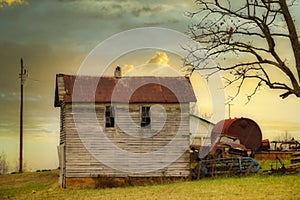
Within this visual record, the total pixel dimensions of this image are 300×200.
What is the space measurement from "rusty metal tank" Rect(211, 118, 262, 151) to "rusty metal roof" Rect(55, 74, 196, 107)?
13.5 metres

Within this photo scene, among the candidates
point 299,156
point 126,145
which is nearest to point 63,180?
point 126,145

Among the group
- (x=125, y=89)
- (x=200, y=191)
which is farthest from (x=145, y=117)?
(x=200, y=191)

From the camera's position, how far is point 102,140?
36.9 m

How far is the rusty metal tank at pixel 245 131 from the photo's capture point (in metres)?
52.5

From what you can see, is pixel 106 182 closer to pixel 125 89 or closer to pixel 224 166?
pixel 125 89

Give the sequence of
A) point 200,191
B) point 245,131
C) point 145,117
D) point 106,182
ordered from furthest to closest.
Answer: point 245,131 → point 145,117 → point 106,182 → point 200,191

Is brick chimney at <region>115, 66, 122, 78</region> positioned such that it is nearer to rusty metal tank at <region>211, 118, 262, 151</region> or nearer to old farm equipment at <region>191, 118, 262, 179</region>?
old farm equipment at <region>191, 118, 262, 179</region>

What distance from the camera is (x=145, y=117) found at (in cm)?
3762

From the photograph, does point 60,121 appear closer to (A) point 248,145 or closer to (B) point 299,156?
(B) point 299,156

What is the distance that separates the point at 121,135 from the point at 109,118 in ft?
4.58

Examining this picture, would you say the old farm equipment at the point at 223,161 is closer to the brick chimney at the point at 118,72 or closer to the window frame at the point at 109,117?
the window frame at the point at 109,117

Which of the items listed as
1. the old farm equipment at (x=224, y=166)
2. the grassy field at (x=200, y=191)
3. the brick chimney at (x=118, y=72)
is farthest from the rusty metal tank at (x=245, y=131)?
the grassy field at (x=200, y=191)

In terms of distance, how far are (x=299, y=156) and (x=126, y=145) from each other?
451 inches

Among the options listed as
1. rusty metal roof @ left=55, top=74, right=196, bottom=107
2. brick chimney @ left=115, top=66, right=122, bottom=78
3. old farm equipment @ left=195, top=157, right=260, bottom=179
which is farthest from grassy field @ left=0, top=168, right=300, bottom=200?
brick chimney @ left=115, top=66, right=122, bottom=78
